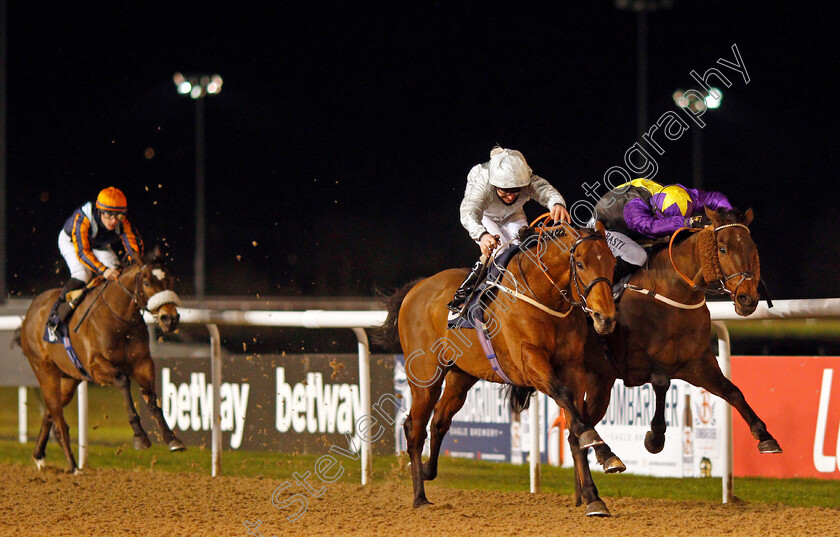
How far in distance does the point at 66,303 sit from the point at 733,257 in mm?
4914

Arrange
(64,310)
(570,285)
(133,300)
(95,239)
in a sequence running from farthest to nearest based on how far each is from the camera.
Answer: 1. (95,239)
2. (64,310)
3. (133,300)
4. (570,285)

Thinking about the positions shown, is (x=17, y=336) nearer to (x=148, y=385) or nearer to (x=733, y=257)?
(x=148, y=385)

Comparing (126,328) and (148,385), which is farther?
(126,328)

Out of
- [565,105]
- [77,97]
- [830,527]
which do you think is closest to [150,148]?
[77,97]

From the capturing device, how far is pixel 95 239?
7.34 metres

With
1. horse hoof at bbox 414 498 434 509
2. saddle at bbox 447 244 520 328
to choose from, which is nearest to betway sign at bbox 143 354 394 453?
horse hoof at bbox 414 498 434 509

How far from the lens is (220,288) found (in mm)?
24953

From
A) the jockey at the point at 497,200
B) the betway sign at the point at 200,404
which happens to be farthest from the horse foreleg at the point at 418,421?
the betway sign at the point at 200,404

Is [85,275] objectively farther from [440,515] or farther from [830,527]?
[830,527]

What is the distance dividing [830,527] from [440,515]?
1819mm

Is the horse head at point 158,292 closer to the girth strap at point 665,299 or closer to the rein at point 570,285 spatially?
the rein at point 570,285

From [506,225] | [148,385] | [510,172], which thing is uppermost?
[510,172]

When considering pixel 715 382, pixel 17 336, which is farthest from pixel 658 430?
pixel 17 336

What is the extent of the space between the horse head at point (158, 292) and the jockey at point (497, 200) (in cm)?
226
